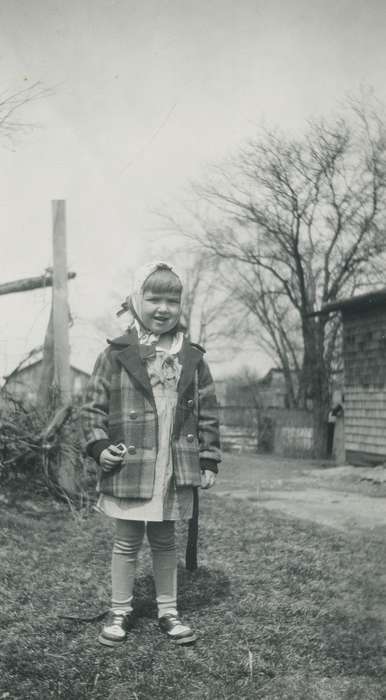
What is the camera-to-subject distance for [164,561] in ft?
10.7

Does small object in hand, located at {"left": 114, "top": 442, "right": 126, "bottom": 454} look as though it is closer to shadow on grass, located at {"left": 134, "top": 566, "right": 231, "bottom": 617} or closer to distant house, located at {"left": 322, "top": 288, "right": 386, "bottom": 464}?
shadow on grass, located at {"left": 134, "top": 566, "right": 231, "bottom": 617}

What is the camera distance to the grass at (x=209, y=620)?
2670mm

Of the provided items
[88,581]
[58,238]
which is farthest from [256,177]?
[88,581]

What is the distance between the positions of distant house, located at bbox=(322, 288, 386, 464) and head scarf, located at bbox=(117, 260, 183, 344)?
1062 centimetres

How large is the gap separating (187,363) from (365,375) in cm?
1193

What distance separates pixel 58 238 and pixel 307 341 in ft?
60.5

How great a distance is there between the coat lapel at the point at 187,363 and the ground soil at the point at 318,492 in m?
3.70

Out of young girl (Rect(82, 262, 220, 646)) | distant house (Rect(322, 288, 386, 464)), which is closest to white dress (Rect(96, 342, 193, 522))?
young girl (Rect(82, 262, 220, 646))

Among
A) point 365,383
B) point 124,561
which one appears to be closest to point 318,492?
point 365,383

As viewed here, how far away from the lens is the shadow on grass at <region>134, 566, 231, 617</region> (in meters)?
3.53

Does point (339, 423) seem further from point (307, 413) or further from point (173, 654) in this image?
point (173, 654)

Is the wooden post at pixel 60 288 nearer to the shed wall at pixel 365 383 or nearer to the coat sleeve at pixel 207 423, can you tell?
the coat sleeve at pixel 207 423

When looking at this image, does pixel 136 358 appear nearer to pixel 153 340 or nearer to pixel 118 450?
pixel 153 340

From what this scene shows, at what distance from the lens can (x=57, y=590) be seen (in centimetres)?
369
